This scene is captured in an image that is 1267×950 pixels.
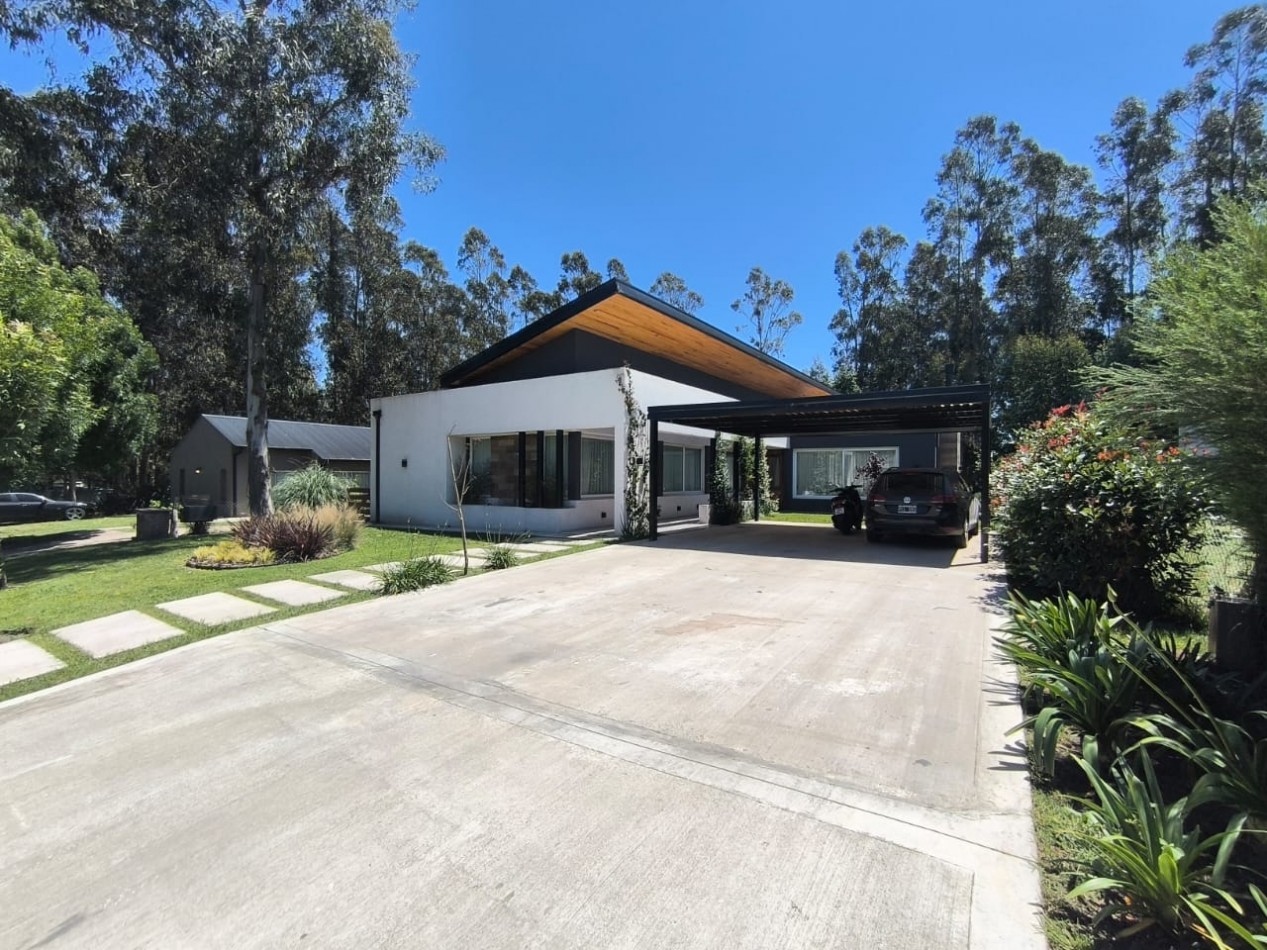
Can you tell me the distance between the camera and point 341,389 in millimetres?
33844

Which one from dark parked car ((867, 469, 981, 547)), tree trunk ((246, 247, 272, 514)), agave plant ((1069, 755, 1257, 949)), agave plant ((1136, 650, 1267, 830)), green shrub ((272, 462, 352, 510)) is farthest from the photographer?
tree trunk ((246, 247, 272, 514))

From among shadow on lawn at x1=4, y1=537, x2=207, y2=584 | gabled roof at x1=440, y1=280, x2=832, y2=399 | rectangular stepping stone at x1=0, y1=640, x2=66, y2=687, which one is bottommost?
shadow on lawn at x1=4, y1=537, x2=207, y2=584

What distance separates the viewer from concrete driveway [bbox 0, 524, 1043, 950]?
230 centimetres

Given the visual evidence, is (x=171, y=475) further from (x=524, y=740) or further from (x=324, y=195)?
(x=524, y=740)

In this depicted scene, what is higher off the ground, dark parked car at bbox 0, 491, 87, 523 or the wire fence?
the wire fence

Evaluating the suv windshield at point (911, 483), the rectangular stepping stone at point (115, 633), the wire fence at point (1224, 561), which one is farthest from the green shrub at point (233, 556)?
the wire fence at point (1224, 561)

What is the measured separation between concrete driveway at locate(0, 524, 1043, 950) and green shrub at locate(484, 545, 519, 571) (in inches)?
151

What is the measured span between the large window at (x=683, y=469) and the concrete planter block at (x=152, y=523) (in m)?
13.6

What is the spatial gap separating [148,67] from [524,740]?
18.5m

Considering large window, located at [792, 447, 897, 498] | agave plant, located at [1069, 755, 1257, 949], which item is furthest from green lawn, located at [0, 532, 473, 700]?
large window, located at [792, 447, 897, 498]

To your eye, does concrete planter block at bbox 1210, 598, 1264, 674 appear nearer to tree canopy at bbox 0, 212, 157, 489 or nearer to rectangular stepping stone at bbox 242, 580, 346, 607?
rectangular stepping stone at bbox 242, 580, 346, 607

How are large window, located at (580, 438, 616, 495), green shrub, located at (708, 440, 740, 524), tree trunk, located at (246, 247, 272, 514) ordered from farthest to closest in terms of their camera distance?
green shrub, located at (708, 440, 740, 524)
large window, located at (580, 438, 616, 495)
tree trunk, located at (246, 247, 272, 514)

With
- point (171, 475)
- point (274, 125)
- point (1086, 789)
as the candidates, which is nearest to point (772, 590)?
point (1086, 789)

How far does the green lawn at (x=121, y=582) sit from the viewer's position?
614 centimetres
